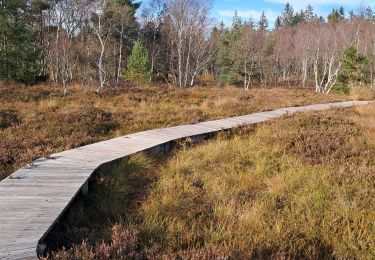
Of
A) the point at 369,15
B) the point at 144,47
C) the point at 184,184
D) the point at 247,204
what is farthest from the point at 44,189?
the point at 369,15

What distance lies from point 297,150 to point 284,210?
301 centimetres

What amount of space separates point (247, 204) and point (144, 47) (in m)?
35.8

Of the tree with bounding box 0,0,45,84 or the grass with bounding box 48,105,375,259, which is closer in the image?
the grass with bounding box 48,105,375,259

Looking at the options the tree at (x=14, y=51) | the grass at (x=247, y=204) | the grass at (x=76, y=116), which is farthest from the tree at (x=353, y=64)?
the grass at (x=247, y=204)

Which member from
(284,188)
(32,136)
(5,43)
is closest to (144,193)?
(284,188)

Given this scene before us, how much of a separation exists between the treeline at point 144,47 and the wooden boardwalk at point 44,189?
43.4 feet

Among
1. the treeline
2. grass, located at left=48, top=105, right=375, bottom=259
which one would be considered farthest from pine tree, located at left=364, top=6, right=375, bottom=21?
grass, located at left=48, top=105, right=375, bottom=259

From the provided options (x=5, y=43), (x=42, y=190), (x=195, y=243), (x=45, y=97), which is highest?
(x=5, y=43)

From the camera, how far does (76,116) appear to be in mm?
10172

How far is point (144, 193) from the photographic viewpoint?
5035 millimetres

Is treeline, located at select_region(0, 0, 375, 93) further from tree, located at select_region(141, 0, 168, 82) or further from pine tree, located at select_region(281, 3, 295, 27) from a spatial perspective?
pine tree, located at select_region(281, 3, 295, 27)

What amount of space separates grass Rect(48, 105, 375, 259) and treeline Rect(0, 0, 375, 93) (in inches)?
572

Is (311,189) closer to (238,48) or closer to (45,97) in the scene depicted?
(45,97)

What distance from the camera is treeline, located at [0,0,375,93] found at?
21.4 meters
